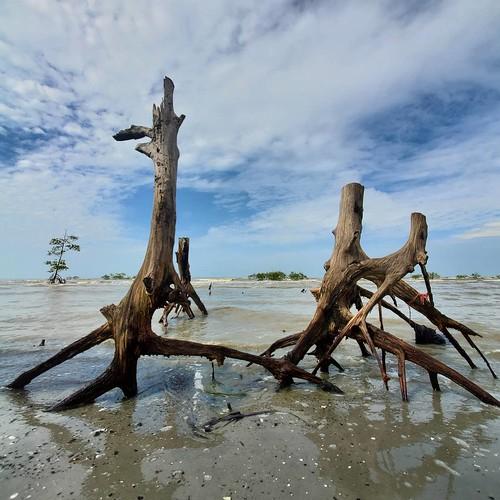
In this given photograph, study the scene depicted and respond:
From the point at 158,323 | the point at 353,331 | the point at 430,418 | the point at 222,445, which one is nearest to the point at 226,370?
the point at 353,331

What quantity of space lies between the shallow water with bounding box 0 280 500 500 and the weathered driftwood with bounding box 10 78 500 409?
13.0 inches

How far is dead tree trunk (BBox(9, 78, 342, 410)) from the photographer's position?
496 cm

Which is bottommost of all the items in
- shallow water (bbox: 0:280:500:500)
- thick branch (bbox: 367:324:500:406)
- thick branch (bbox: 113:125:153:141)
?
shallow water (bbox: 0:280:500:500)

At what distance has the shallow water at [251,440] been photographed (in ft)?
9.25

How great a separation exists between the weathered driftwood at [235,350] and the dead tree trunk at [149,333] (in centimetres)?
1

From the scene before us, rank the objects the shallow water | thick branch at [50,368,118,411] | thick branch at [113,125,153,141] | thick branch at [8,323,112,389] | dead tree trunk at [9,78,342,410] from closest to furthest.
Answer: the shallow water
thick branch at [50,368,118,411]
dead tree trunk at [9,78,342,410]
thick branch at [8,323,112,389]
thick branch at [113,125,153,141]

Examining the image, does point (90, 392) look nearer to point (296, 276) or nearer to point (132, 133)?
point (132, 133)

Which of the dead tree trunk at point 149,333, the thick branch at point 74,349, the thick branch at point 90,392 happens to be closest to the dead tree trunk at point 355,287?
the dead tree trunk at point 149,333

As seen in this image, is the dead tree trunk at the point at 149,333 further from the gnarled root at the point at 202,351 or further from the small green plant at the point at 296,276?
the small green plant at the point at 296,276

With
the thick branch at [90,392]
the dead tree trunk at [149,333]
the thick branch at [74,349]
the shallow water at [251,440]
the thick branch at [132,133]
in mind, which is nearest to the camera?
the shallow water at [251,440]

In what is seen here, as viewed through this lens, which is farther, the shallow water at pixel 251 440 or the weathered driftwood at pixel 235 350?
the weathered driftwood at pixel 235 350

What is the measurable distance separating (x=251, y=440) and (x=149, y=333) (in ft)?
7.64

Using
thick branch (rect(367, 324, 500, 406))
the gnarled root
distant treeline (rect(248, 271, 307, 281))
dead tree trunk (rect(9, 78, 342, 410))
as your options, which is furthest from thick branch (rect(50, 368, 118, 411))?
distant treeline (rect(248, 271, 307, 281))

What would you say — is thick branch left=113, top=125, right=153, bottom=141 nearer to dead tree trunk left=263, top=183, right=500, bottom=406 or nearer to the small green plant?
dead tree trunk left=263, top=183, right=500, bottom=406
